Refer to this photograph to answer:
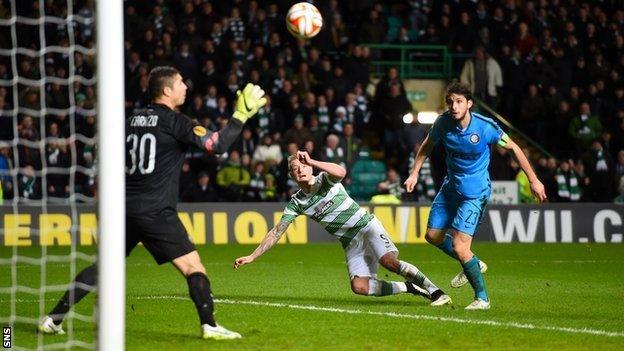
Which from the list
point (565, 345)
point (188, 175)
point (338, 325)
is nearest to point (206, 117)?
point (188, 175)

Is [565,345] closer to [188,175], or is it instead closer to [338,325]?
[338,325]

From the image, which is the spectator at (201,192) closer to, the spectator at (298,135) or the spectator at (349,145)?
the spectator at (298,135)

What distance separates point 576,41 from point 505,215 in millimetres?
6432

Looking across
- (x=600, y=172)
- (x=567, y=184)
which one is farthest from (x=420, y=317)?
(x=600, y=172)

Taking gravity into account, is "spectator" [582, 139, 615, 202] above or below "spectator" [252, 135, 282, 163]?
below

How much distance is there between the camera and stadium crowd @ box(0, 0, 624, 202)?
21.4 metres

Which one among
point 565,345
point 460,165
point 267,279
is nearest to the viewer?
point 565,345

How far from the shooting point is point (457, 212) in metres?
10.6

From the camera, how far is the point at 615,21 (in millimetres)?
26906

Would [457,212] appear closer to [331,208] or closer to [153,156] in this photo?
[331,208]

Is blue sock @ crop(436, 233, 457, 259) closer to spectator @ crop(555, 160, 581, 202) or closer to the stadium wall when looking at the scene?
the stadium wall

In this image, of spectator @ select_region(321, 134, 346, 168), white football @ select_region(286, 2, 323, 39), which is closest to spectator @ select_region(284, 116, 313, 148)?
spectator @ select_region(321, 134, 346, 168)

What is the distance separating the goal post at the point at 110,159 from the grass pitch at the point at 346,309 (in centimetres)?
149

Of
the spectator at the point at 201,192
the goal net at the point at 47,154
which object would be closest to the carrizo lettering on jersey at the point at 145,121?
the goal net at the point at 47,154
